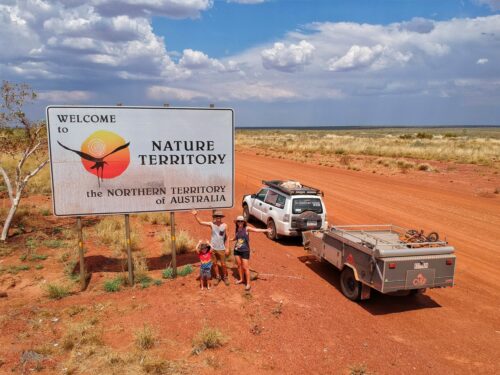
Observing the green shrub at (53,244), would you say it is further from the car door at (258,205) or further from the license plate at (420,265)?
the license plate at (420,265)

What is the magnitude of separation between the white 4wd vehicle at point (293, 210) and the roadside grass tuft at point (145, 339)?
21.9ft

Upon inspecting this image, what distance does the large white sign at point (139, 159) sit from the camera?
8.70 meters

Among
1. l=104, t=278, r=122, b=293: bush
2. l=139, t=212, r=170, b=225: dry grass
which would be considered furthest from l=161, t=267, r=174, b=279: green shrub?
l=139, t=212, r=170, b=225: dry grass

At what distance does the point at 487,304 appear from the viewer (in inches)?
348

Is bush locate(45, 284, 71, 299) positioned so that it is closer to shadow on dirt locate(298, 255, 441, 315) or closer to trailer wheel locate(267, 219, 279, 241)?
shadow on dirt locate(298, 255, 441, 315)

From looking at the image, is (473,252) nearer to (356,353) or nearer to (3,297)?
(356,353)

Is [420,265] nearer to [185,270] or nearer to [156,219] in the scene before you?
[185,270]

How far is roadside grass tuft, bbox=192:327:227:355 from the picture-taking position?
6.56 metres

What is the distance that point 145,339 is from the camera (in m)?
6.56

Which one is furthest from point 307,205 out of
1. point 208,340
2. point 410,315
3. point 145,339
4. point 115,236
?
point 145,339

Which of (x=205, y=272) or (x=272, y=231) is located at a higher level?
(x=205, y=272)

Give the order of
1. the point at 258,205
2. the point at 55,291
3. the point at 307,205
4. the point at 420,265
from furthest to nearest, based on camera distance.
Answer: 1. the point at 258,205
2. the point at 307,205
3. the point at 55,291
4. the point at 420,265

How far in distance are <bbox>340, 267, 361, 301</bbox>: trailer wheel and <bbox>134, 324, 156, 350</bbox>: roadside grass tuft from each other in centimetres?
443

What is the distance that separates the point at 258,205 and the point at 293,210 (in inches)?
89.0
